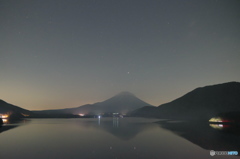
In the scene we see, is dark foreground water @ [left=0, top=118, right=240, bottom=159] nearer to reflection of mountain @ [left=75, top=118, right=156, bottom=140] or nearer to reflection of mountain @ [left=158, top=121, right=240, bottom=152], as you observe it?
Answer: reflection of mountain @ [left=158, top=121, right=240, bottom=152]

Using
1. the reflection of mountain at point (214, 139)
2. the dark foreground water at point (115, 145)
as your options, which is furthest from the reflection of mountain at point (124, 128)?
the reflection of mountain at point (214, 139)

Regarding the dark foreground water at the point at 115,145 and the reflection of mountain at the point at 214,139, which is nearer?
the dark foreground water at the point at 115,145

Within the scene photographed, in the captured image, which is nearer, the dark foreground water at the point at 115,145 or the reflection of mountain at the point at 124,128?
the dark foreground water at the point at 115,145

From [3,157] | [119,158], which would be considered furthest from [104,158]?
[3,157]

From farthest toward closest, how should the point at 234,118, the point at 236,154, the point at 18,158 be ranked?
the point at 234,118 < the point at 236,154 < the point at 18,158

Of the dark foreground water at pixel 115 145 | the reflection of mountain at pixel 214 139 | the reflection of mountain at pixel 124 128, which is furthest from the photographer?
the reflection of mountain at pixel 124 128

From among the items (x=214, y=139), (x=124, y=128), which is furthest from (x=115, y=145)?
(x=124, y=128)

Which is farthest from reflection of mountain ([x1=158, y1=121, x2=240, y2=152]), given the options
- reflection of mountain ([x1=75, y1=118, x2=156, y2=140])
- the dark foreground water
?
reflection of mountain ([x1=75, y1=118, x2=156, y2=140])

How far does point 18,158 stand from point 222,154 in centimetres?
1772

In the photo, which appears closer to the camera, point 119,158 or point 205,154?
point 119,158

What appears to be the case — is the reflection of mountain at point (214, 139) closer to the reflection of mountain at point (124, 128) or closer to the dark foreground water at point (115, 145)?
the dark foreground water at point (115, 145)

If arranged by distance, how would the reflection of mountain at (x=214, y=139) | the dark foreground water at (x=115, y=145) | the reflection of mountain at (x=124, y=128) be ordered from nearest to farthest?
1. the dark foreground water at (x=115, y=145)
2. the reflection of mountain at (x=214, y=139)
3. the reflection of mountain at (x=124, y=128)

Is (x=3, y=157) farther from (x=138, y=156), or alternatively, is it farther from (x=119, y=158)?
(x=138, y=156)

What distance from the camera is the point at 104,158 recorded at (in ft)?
55.2
